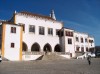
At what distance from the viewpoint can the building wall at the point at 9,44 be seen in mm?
39250

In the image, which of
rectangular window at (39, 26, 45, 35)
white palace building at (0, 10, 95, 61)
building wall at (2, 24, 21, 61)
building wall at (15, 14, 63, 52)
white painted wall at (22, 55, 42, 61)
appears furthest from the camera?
rectangular window at (39, 26, 45, 35)

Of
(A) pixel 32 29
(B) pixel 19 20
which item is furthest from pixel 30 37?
(B) pixel 19 20

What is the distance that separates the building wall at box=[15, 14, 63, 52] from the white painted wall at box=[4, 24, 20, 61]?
5.10 meters

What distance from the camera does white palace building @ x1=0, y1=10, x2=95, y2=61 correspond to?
40.1 meters

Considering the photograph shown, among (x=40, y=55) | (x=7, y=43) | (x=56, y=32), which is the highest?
(x=56, y=32)

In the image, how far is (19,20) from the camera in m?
46.1

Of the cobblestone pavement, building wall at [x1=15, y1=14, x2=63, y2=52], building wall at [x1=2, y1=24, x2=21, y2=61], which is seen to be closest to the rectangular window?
building wall at [x1=15, y1=14, x2=63, y2=52]

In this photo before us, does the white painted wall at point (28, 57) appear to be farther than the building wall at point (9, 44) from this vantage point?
Yes

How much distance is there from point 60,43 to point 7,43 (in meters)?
19.5

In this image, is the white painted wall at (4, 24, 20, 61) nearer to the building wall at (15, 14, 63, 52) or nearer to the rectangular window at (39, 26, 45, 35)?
the building wall at (15, 14, 63, 52)

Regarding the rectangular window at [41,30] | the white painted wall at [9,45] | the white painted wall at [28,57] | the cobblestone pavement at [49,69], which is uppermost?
the rectangular window at [41,30]

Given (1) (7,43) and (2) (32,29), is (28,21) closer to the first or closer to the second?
(2) (32,29)

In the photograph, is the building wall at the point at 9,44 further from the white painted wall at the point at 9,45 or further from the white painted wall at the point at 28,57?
the white painted wall at the point at 28,57

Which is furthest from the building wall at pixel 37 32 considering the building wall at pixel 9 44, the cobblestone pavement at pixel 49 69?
the cobblestone pavement at pixel 49 69
